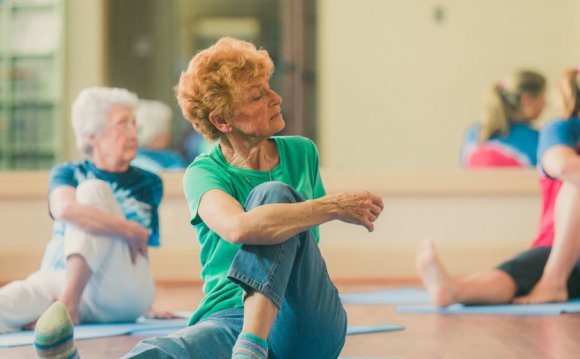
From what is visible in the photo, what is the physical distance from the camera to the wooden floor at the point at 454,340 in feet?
8.24

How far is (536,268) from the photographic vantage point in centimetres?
370

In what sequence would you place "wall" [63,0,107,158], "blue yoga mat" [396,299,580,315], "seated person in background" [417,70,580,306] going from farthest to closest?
"wall" [63,0,107,158] → "seated person in background" [417,70,580,306] → "blue yoga mat" [396,299,580,315]

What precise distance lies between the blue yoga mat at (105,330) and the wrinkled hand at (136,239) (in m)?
0.21

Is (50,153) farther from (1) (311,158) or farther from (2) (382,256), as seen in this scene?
(1) (311,158)

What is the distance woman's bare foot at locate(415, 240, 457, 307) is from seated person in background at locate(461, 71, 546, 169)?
1.58m

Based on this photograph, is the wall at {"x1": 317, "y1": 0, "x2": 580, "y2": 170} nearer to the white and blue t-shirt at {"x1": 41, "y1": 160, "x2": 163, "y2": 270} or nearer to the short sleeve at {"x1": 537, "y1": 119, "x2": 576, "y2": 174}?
the short sleeve at {"x1": 537, "y1": 119, "x2": 576, "y2": 174}

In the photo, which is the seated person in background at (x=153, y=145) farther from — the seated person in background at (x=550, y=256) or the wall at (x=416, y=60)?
the seated person in background at (x=550, y=256)

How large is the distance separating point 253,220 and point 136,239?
1.40 m

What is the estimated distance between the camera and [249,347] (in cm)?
181

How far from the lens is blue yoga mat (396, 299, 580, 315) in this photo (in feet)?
11.1

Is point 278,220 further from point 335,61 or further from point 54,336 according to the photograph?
point 335,61

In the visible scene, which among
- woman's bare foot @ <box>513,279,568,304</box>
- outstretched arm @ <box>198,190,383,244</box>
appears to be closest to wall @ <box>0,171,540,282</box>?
woman's bare foot @ <box>513,279,568,304</box>

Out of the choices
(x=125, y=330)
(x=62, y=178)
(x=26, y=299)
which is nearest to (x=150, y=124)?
(x=62, y=178)

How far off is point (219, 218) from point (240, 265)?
0.11 m
